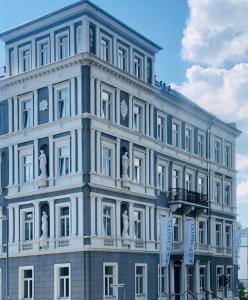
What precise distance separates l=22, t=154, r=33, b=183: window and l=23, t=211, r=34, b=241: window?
7.27ft

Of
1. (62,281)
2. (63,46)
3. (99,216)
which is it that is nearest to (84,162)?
(99,216)

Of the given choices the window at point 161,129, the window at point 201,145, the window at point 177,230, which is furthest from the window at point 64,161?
the window at point 201,145

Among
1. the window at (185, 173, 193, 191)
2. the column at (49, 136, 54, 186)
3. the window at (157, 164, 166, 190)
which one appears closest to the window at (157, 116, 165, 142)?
the window at (157, 164, 166, 190)

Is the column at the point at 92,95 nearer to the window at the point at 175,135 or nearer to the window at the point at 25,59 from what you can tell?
the window at the point at 25,59

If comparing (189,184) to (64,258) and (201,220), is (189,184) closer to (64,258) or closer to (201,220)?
(201,220)

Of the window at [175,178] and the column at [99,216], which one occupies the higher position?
the window at [175,178]

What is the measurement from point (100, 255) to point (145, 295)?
6333 mm

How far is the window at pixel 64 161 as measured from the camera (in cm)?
3978

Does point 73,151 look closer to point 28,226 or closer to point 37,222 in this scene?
point 37,222

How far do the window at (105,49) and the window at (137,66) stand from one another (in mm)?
3392

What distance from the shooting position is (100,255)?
38.7 m

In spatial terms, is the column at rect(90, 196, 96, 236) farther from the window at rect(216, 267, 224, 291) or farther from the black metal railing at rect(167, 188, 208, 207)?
the window at rect(216, 267, 224, 291)

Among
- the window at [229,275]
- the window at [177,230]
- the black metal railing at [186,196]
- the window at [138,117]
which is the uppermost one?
the window at [138,117]

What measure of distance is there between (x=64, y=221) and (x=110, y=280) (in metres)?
4.70
